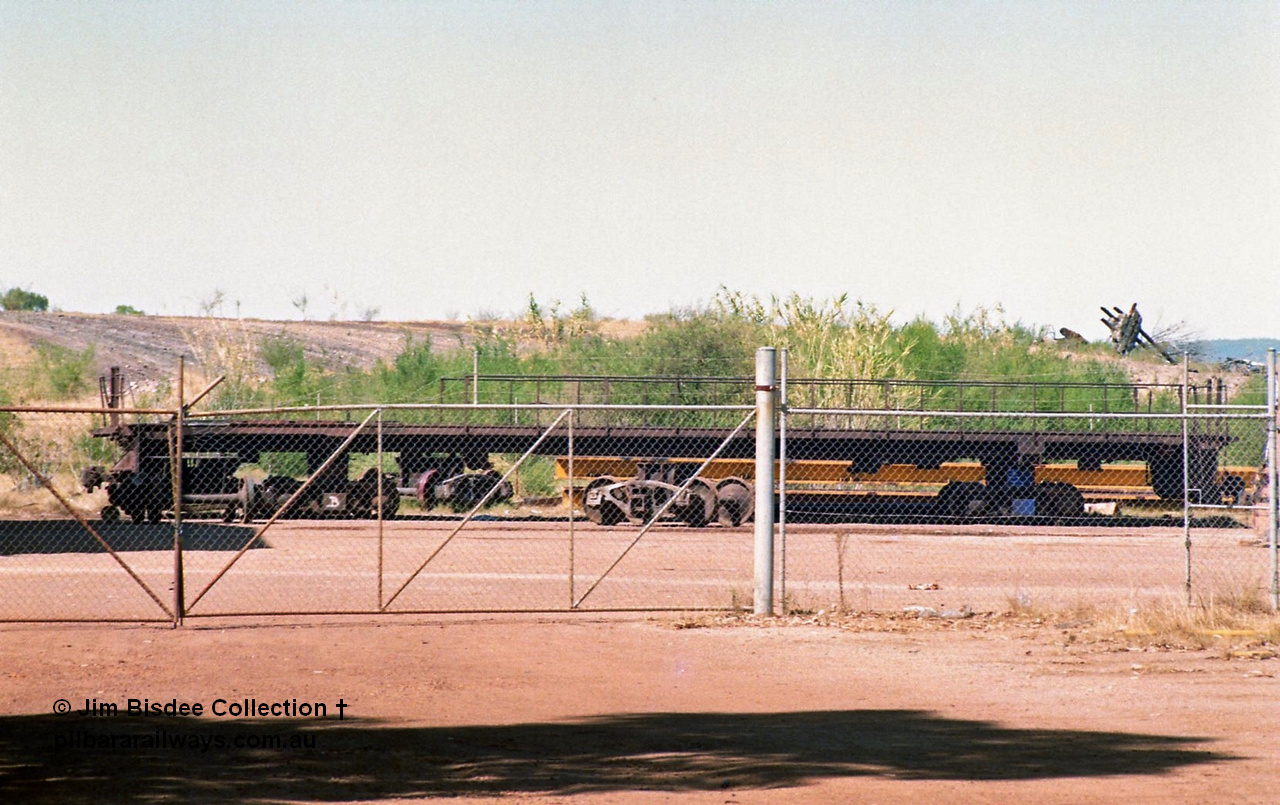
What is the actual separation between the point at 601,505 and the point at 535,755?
18798mm

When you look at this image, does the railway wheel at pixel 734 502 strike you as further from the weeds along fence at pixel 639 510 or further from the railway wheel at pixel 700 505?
the railway wheel at pixel 700 505

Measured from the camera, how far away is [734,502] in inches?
1074

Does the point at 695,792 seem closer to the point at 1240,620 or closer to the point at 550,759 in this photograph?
the point at 550,759

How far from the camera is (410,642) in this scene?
12461mm

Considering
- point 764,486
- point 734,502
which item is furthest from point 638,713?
point 734,502

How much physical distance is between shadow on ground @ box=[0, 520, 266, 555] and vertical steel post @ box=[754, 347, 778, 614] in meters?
9.50

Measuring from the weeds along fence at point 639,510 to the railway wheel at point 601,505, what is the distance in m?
0.04

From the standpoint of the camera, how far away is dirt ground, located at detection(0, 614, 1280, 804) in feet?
25.0

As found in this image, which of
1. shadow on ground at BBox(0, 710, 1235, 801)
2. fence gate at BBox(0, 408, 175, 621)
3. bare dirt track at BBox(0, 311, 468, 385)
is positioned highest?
bare dirt track at BBox(0, 311, 468, 385)

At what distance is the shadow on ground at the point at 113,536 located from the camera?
21828mm

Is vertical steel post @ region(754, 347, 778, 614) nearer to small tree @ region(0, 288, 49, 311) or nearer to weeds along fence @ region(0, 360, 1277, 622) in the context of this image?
weeds along fence @ region(0, 360, 1277, 622)

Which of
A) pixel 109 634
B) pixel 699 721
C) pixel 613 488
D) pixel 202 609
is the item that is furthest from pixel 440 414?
pixel 699 721

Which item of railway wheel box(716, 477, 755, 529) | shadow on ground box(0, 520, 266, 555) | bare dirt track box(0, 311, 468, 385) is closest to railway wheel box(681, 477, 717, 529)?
railway wheel box(716, 477, 755, 529)

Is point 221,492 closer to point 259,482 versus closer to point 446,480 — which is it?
point 259,482
